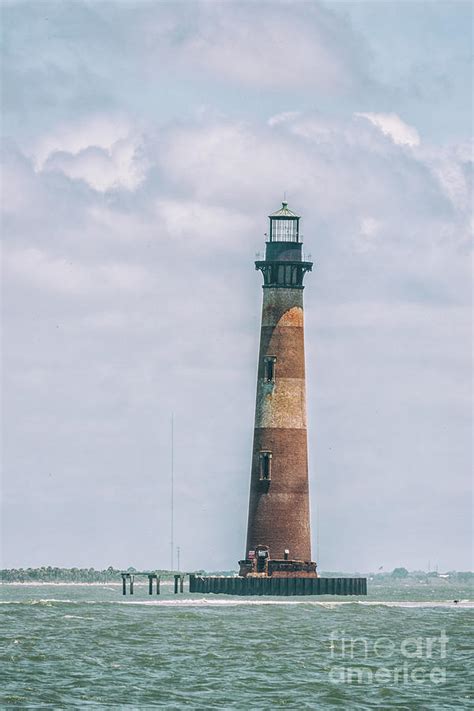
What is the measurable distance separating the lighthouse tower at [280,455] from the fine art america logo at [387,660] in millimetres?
24938

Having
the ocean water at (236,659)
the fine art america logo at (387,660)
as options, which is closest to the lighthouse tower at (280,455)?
the ocean water at (236,659)

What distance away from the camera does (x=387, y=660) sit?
52500mm

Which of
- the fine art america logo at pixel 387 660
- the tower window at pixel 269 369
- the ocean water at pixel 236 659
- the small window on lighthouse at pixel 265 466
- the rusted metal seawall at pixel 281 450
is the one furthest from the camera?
the tower window at pixel 269 369

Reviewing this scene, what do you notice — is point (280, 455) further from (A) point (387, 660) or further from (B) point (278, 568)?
(A) point (387, 660)

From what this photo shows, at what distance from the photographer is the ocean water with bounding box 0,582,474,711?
43500 millimetres

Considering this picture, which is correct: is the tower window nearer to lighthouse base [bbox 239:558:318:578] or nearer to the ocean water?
Result: lighthouse base [bbox 239:558:318:578]

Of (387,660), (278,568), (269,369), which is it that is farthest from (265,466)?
(387,660)

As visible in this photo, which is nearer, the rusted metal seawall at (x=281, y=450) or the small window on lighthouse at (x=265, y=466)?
the rusted metal seawall at (x=281, y=450)

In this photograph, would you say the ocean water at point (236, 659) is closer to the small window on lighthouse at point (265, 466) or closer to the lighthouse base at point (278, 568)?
the lighthouse base at point (278, 568)

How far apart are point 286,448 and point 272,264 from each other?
9.85 m

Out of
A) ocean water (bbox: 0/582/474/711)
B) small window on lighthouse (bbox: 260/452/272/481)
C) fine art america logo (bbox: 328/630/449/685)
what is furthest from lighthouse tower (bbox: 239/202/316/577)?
fine art america logo (bbox: 328/630/449/685)

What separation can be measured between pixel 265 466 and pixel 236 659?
36693 millimetres

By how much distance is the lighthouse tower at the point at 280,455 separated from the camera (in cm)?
8888

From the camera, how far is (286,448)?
8888 centimetres
